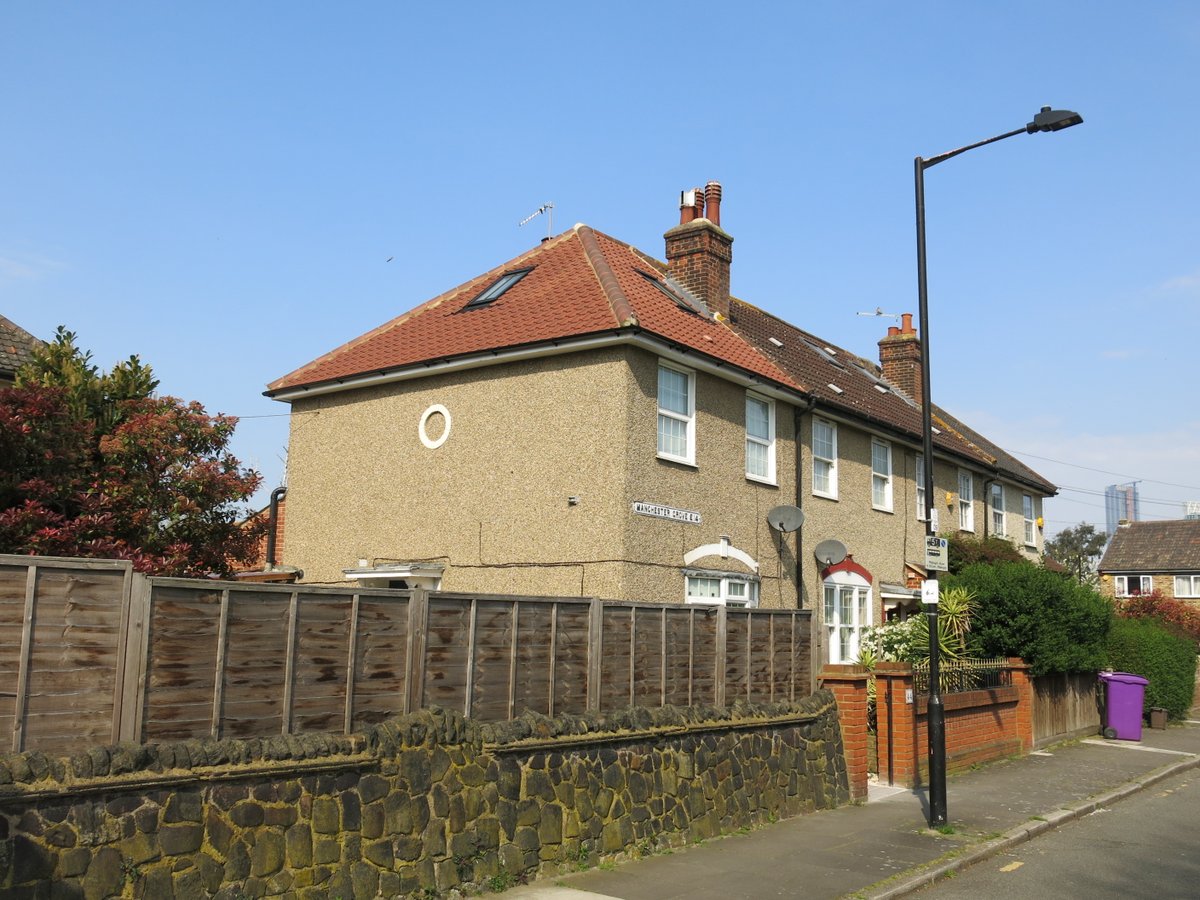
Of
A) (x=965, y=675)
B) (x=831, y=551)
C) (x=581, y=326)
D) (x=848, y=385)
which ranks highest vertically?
(x=848, y=385)

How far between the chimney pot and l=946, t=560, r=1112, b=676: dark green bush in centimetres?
783

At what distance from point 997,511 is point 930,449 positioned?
1762 cm

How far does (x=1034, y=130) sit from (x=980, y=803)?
8013 mm

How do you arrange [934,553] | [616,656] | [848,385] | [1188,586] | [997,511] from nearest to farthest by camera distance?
[616,656], [934,553], [848,385], [997,511], [1188,586]

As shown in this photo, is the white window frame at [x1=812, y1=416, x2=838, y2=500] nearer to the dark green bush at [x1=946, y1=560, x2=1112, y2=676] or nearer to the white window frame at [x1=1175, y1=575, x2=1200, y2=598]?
the dark green bush at [x1=946, y1=560, x2=1112, y2=676]

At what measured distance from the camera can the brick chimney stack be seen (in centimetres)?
2909

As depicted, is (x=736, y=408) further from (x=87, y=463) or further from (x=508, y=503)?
(x=87, y=463)

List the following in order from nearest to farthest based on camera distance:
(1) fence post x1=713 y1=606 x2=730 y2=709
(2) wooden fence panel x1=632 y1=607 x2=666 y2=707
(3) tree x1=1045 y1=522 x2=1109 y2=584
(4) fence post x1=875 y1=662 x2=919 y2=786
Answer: (2) wooden fence panel x1=632 y1=607 x2=666 y2=707 → (1) fence post x1=713 y1=606 x2=730 y2=709 → (4) fence post x1=875 y1=662 x2=919 y2=786 → (3) tree x1=1045 y1=522 x2=1109 y2=584

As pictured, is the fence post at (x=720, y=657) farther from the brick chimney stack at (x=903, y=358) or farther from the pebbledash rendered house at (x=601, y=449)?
the brick chimney stack at (x=903, y=358)

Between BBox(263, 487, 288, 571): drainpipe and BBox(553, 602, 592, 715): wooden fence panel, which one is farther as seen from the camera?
BBox(263, 487, 288, 571): drainpipe

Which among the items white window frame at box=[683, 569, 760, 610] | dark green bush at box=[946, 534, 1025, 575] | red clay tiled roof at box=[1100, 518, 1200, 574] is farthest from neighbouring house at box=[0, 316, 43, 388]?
red clay tiled roof at box=[1100, 518, 1200, 574]

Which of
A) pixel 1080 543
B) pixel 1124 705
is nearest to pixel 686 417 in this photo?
pixel 1124 705

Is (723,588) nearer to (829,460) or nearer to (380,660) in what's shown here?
(829,460)

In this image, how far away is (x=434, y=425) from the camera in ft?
57.6
